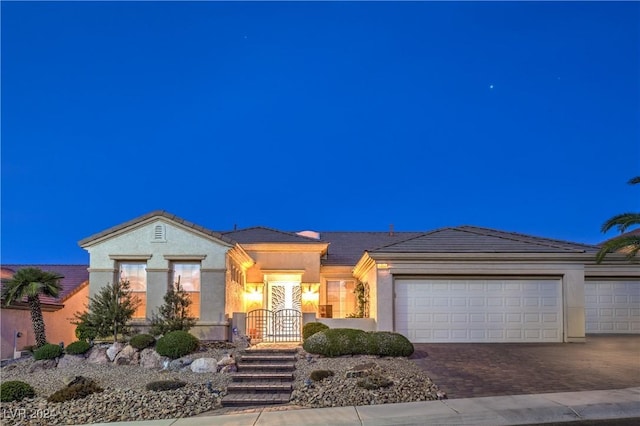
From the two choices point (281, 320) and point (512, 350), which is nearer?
point (512, 350)

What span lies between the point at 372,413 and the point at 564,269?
11.3 meters

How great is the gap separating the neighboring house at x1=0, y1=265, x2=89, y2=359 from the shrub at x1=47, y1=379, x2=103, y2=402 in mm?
6586

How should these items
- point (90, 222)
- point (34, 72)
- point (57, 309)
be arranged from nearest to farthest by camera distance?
1. point (57, 309)
2. point (34, 72)
3. point (90, 222)

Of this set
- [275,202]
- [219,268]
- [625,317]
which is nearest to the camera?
[219,268]

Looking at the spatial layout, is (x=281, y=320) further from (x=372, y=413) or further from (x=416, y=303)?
(x=372, y=413)

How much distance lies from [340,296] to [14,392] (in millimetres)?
14778

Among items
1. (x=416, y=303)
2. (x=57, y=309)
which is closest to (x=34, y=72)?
(x=57, y=309)

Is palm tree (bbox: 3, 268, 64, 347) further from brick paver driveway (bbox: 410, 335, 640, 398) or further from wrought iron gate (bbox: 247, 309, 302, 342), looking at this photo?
brick paver driveway (bbox: 410, 335, 640, 398)

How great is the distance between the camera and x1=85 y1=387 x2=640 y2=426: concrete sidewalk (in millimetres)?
8773

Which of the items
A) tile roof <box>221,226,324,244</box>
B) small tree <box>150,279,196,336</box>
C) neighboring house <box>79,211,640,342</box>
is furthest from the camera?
tile roof <box>221,226,324,244</box>

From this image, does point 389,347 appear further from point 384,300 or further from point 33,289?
point 33,289

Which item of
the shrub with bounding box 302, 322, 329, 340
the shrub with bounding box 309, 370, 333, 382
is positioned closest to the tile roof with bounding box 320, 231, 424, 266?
the shrub with bounding box 302, 322, 329, 340

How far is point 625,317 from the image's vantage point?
20.1 m

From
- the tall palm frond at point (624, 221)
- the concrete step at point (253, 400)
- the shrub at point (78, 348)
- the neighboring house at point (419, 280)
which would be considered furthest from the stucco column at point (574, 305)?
the shrub at point (78, 348)
